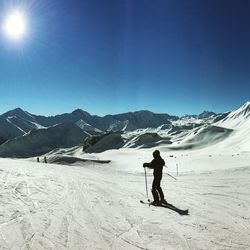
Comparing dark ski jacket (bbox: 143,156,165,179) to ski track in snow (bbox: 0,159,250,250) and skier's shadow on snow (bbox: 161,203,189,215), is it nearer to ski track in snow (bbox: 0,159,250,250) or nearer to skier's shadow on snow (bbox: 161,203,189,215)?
skier's shadow on snow (bbox: 161,203,189,215)

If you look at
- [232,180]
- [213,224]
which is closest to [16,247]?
[213,224]

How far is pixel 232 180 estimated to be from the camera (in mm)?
18406

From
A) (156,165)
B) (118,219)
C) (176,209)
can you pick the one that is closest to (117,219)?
(118,219)

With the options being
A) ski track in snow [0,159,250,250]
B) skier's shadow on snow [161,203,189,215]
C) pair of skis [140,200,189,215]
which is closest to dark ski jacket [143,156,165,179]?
pair of skis [140,200,189,215]

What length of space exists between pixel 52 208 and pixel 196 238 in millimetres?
5270

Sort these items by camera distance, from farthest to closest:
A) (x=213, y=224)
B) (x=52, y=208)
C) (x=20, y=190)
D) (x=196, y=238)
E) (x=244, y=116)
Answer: (x=244, y=116)
(x=20, y=190)
(x=52, y=208)
(x=213, y=224)
(x=196, y=238)

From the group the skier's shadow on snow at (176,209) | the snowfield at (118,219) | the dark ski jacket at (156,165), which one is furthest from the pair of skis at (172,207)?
the dark ski jacket at (156,165)

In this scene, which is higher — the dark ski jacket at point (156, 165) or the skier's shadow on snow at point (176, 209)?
the dark ski jacket at point (156, 165)

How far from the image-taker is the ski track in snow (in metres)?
7.71

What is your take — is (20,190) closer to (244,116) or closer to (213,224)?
(213,224)

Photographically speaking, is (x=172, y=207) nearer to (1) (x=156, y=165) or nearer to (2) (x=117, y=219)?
(1) (x=156, y=165)

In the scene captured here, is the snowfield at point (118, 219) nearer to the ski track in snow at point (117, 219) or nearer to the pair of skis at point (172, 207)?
the ski track in snow at point (117, 219)

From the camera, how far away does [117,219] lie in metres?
9.92

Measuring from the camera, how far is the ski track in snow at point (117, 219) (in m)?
7.71
